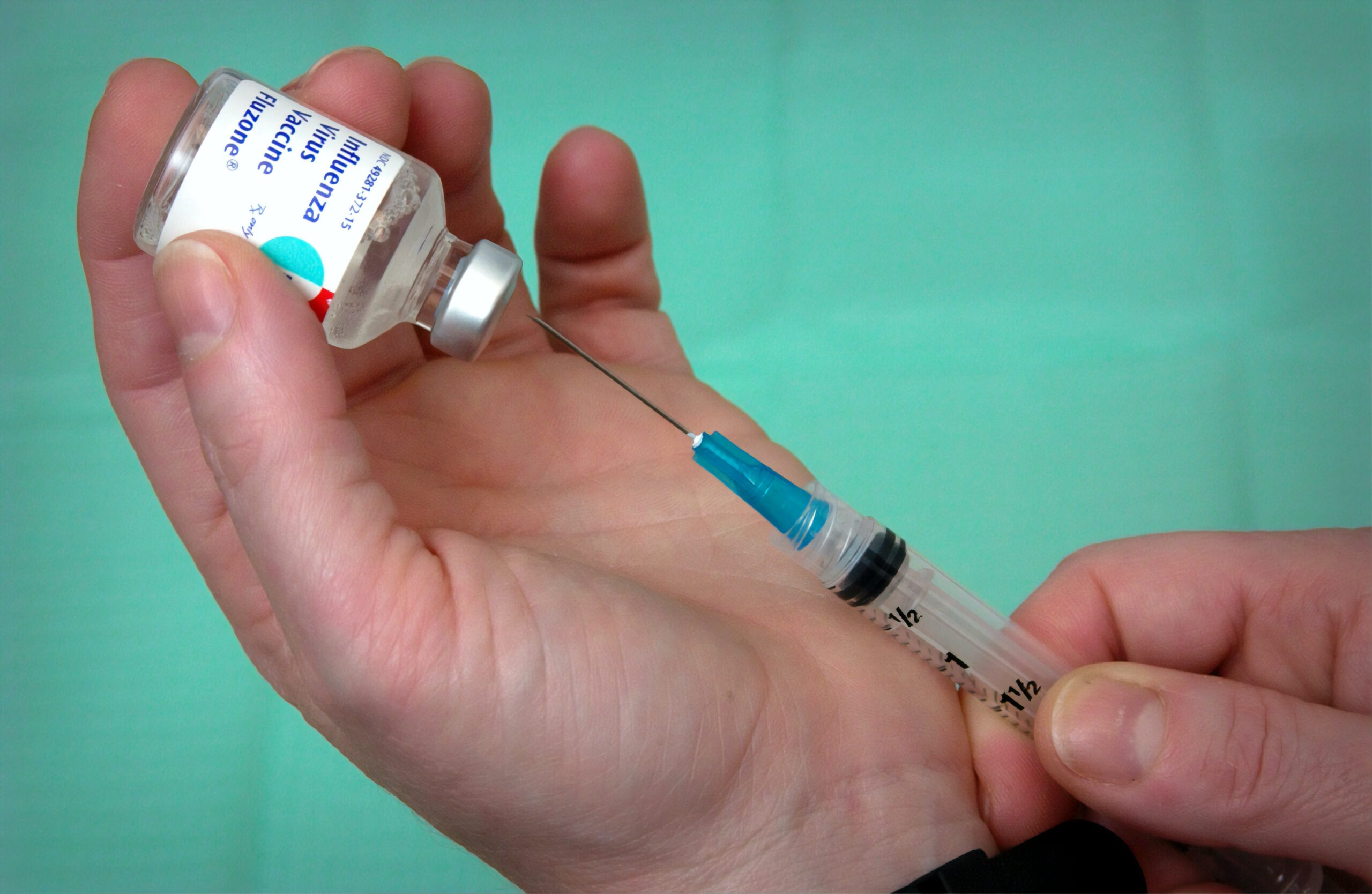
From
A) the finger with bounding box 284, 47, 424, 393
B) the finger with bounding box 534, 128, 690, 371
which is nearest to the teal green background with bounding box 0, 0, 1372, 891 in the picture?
the finger with bounding box 534, 128, 690, 371

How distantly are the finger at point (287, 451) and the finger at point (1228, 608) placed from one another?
680 mm

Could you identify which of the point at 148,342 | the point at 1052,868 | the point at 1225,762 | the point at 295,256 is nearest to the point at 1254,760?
the point at 1225,762

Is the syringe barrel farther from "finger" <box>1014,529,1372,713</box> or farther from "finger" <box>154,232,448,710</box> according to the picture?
"finger" <box>154,232,448,710</box>

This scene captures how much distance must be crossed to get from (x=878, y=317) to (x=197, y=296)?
1176 millimetres

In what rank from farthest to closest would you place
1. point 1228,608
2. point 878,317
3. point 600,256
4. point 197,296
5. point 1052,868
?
1. point 878,317
2. point 600,256
3. point 1228,608
4. point 1052,868
5. point 197,296

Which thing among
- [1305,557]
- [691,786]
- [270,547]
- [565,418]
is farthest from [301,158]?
[1305,557]

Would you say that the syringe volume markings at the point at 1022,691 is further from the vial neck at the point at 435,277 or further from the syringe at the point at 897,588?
the vial neck at the point at 435,277

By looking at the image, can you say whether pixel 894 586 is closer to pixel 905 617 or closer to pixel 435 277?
pixel 905 617

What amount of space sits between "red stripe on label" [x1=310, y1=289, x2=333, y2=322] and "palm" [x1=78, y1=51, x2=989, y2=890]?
49 millimetres

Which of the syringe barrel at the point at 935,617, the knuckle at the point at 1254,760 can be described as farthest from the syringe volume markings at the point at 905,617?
the knuckle at the point at 1254,760

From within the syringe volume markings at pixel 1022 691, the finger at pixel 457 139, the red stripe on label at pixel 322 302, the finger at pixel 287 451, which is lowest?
the syringe volume markings at pixel 1022 691

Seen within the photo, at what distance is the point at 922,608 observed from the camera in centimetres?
92

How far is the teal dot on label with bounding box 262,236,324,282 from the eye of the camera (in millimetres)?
717

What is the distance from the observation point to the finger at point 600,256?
3.68ft
